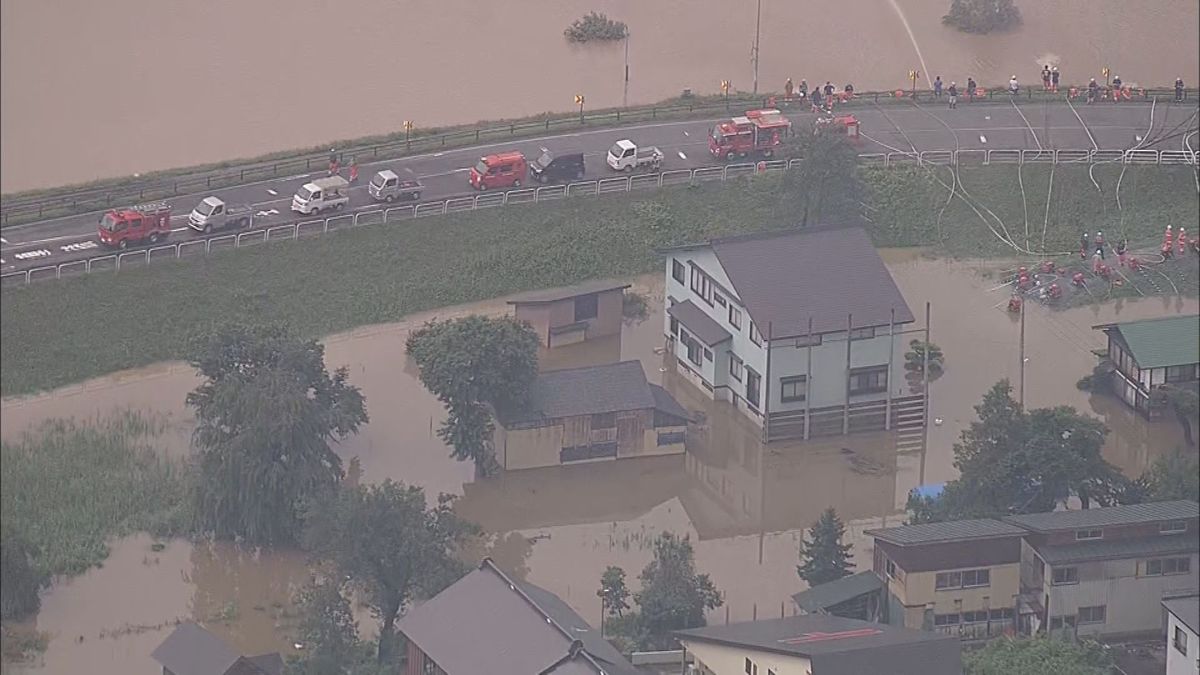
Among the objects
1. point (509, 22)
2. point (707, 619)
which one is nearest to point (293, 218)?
point (509, 22)

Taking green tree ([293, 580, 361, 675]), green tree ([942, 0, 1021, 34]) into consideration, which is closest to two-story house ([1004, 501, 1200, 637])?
green tree ([293, 580, 361, 675])

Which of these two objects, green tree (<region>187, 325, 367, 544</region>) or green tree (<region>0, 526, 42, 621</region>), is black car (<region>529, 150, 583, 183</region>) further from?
green tree (<region>0, 526, 42, 621</region>)

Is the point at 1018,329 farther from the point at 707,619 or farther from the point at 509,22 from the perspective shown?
the point at 509,22

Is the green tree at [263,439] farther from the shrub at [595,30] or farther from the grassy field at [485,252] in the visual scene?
the shrub at [595,30]

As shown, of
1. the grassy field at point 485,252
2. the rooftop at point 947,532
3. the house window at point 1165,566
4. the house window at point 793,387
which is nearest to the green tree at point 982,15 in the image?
the grassy field at point 485,252

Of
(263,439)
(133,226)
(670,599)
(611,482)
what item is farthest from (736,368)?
(133,226)

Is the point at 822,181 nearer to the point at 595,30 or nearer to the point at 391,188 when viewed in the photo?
the point at 391,188

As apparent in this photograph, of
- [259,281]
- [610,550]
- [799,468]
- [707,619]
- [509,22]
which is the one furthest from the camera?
[509,22]
